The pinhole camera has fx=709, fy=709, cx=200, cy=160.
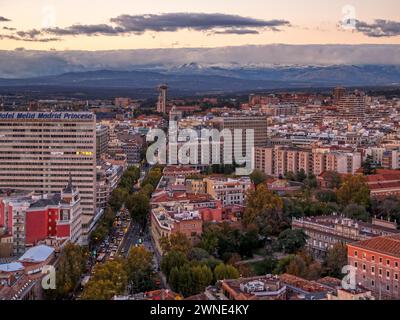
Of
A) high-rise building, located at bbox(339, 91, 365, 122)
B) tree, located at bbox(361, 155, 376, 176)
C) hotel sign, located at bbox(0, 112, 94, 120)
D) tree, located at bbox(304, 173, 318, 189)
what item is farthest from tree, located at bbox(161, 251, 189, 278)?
high-rise building, located at bbox(339, 91, 365, 122)

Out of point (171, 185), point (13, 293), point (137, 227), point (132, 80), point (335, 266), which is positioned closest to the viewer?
point (13, 293)

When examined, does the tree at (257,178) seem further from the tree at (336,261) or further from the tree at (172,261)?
the tree at (172,261)

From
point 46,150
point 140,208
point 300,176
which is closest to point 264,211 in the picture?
point 140,208

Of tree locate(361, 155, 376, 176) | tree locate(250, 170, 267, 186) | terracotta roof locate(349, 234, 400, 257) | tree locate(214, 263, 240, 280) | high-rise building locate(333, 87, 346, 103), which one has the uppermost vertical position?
high-rise building locate(333, 87, 346, 103)

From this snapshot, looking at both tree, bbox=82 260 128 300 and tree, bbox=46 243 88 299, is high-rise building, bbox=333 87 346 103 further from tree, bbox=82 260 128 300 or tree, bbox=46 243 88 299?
tree, bbox=82 260 128 300

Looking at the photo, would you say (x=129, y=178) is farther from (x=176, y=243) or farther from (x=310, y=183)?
(x=176, y=243)
